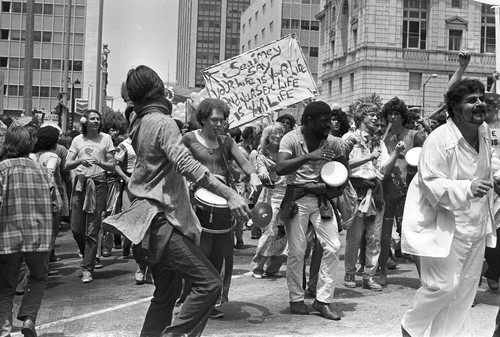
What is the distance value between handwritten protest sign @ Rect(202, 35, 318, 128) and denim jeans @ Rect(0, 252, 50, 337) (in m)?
4.91

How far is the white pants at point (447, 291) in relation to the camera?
4.57 m

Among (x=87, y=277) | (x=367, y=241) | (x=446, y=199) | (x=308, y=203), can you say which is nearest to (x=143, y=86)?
(x=446, y=199)

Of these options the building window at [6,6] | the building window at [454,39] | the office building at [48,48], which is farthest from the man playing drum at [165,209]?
the building window at [6,6]

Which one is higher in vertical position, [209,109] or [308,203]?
[209,109]

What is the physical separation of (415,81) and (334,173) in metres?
55.7

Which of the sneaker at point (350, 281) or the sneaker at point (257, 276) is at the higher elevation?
the sneaker at point (350, 281)

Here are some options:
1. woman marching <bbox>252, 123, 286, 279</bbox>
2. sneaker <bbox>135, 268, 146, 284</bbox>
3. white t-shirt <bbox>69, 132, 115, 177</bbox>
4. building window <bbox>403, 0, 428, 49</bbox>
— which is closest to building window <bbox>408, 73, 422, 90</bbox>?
building window <bbox>403, 0, 428, 49</bbox>

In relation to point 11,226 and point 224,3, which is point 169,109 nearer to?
point 11,226

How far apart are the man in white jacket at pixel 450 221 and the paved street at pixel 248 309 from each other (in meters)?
1.06

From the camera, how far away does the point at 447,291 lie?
4555 mm

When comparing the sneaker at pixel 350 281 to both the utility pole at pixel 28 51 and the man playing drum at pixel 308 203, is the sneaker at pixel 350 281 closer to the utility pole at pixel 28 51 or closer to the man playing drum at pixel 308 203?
the man playing drum at pixel 308 203

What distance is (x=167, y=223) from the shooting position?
434 centimetres

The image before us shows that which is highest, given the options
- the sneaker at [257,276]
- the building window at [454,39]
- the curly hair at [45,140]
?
the building window at [454,39]

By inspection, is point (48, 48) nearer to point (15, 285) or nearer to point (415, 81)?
point (415, 81)
